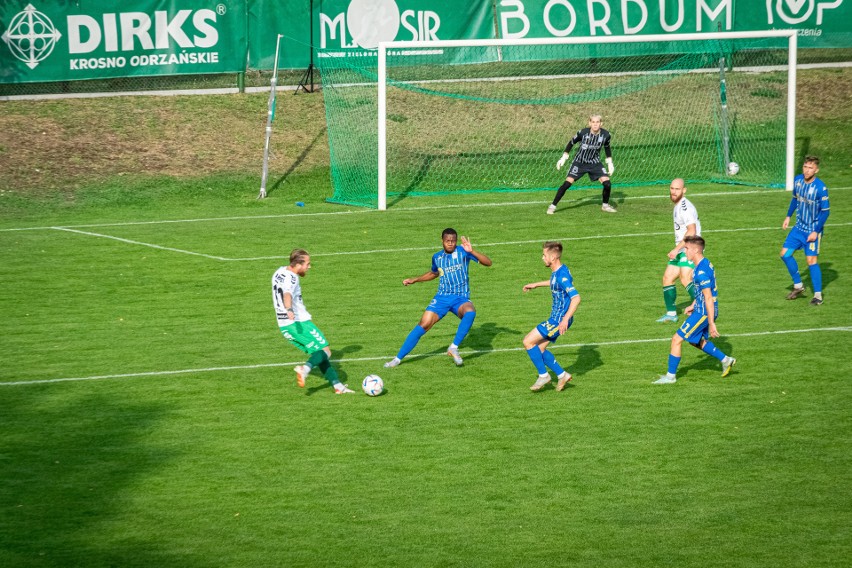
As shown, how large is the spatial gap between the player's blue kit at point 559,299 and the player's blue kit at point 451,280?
1.54m

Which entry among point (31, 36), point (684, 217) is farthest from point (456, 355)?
point (31, 36)

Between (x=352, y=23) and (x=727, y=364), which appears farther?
(x=352, y=23)

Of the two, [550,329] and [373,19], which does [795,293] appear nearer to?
[550,329]

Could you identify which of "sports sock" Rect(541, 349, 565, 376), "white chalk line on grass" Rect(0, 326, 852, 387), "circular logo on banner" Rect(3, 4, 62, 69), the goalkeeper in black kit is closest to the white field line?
the goalkeeper in black kit

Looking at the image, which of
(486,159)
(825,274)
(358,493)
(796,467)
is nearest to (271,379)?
(358,493)

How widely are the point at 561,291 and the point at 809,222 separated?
622 centimetres

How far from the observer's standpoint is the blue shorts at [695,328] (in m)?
13.1

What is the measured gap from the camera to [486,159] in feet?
97.5

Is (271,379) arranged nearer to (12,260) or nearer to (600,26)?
(12,260)

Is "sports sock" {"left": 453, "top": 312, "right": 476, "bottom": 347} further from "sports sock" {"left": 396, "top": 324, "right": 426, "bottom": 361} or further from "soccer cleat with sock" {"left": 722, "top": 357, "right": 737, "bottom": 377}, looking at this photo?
"soccer cleat with sock" {"left": 722, "top": 357, "right": 737, "bottom": 377}

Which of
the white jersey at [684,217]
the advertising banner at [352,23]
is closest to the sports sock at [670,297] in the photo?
the white jersey at [684,217]

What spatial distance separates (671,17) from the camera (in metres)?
31.4

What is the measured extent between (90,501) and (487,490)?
391 cm

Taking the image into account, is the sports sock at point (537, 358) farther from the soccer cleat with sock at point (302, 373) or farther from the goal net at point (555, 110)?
the goal net at point (555, 110)
